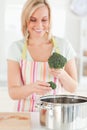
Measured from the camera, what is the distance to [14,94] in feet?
4.44

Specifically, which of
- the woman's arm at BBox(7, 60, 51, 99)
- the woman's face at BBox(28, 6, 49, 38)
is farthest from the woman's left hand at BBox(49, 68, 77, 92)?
the woman's face at BBox(28, 6, 49, 38)

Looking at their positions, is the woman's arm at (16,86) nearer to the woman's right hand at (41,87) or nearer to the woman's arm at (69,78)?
the woman's right hand at (41,87)

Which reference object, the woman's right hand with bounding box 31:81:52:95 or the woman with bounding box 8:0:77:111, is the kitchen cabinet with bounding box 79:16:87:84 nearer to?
the woman with bounding box 8:0:77:111

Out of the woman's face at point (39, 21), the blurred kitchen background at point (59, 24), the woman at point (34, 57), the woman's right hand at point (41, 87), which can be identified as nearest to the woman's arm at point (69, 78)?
the woman at point (34, 57)

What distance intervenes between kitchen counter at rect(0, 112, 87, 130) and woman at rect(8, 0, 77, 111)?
0.16 meters

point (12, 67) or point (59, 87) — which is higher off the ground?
point (12, 67)

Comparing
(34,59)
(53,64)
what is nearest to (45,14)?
(34,59)

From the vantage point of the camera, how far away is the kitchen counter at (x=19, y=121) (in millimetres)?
1009

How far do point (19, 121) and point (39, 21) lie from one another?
1.75ft

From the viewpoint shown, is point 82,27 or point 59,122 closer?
point 59,122

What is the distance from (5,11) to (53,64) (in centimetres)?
175

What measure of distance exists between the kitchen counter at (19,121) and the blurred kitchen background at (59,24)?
155 centimetres

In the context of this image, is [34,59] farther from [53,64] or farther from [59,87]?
[53,64]

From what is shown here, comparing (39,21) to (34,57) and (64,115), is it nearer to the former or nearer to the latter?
(34,57)
